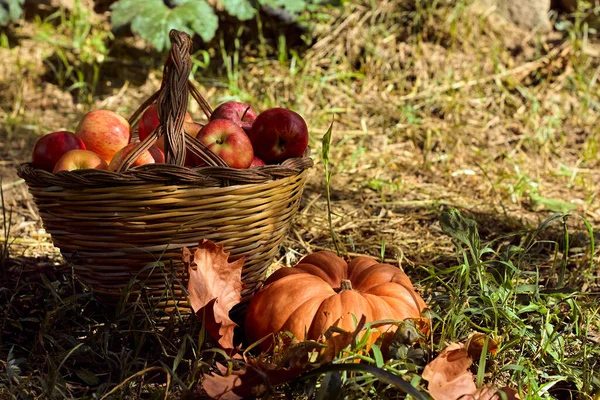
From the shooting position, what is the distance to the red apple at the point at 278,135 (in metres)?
1.99

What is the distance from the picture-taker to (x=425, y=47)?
453 cm

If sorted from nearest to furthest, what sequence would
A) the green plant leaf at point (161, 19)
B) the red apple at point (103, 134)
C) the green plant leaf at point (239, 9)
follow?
the red apple at point (103, 134)
the green plant leaf at point (161, 19)
the green plant leaf at point (239, 9)

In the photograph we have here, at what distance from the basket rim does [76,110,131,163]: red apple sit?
0.28m

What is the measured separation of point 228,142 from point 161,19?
2.44m

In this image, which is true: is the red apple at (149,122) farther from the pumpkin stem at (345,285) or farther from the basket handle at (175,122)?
the pumpkin stem at (345,285)

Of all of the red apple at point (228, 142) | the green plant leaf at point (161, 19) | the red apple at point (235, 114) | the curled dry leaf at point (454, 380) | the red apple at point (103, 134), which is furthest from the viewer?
the green plant leaf at point (161, 19)

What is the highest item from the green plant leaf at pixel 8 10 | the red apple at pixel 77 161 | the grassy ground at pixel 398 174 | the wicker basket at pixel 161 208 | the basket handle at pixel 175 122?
the green plant leaf at pixel 8 10

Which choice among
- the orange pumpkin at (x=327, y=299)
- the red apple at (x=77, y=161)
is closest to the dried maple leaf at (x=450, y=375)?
the orange pumpkin at (x=327, y=299)

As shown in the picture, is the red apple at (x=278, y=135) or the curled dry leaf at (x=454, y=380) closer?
the curled dry leaf at (x=454, y=380)

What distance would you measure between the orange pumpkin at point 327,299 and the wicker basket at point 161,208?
0.57 ft

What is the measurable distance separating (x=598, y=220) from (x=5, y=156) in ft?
9.99

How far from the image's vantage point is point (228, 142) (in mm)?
1920

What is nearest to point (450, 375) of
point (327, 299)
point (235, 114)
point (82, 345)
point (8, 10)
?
point (327, 299)

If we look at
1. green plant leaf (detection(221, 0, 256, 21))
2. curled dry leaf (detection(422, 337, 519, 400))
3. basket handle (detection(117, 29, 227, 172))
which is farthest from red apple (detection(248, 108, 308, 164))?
green plant leaf (detection(221, 0, 256, 21))
